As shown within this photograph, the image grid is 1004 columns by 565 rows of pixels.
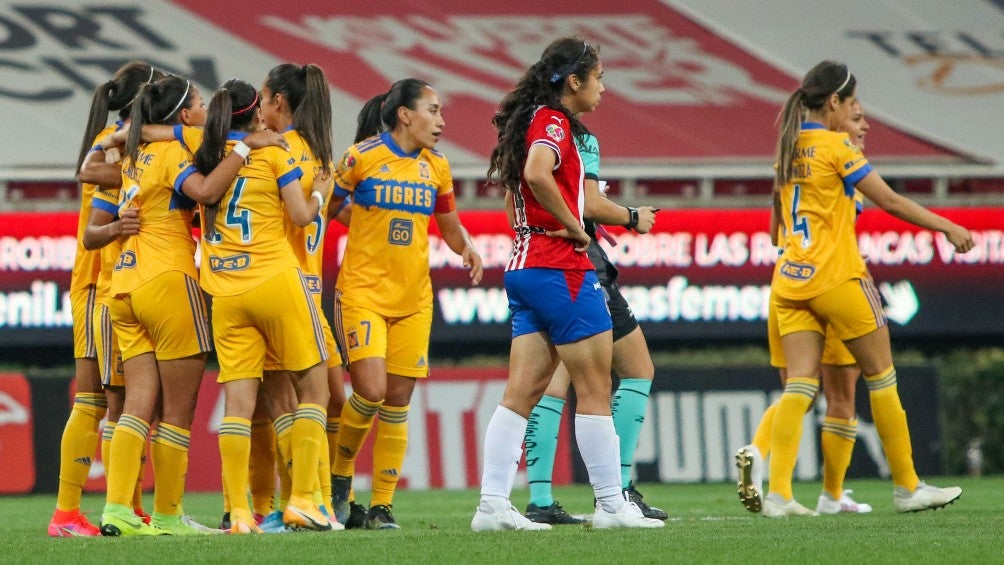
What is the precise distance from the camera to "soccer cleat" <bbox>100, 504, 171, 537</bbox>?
613cm

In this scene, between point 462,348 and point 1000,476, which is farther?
point 462,348

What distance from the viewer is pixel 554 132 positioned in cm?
583

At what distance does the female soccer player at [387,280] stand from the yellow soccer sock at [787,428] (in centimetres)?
157

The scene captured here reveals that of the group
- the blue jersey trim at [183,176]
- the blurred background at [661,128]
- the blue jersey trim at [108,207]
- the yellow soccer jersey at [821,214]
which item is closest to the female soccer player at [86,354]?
the blue jersey trim at [108,207]

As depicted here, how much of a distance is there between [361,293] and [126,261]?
3.44 feet

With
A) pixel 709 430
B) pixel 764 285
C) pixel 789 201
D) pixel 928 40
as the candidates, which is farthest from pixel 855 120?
pixel 928 40

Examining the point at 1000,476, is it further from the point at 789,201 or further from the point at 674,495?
the point at 789,201

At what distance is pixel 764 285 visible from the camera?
1535 centimetres

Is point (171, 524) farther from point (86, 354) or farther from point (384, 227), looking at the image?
point (384, 227)

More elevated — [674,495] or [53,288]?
[53,288]

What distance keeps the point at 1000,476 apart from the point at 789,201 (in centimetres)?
686

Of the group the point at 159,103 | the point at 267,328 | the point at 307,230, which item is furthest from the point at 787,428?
the point at 159,103

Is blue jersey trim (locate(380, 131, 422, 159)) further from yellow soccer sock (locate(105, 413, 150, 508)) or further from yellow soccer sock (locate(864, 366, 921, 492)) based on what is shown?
yellow soccer sock (locate(864, 366, 921, 492))

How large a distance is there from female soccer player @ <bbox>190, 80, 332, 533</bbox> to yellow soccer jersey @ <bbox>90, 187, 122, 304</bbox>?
520mm
